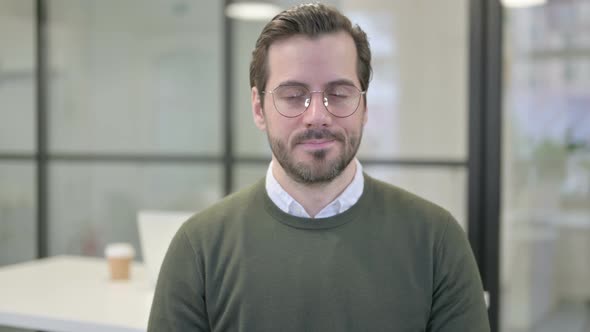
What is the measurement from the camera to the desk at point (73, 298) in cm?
202

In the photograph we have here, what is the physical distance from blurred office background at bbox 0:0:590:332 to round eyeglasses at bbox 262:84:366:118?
180 cm

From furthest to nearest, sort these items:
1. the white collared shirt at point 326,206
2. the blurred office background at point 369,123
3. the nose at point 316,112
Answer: the blurred office background at point 369,123 < the white collared shirt at point 326,206 < the nose at point 316,112

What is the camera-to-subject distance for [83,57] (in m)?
3.97

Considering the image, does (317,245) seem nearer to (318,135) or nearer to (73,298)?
(318,135)

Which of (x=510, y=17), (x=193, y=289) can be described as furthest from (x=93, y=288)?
(x=510, y=17)

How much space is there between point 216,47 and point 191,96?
0.95 feet

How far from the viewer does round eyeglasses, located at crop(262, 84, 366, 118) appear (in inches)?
55.4

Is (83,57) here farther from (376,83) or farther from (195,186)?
(376,83)

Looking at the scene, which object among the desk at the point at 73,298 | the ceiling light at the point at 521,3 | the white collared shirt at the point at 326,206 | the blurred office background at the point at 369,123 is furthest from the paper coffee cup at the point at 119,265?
the ceiling light at the point at 521,3

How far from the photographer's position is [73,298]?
230 cm

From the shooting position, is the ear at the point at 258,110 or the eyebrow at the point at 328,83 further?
the ear at the point at 258,110

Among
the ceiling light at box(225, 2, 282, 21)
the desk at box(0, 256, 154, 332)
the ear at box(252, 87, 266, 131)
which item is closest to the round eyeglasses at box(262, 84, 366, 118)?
the ear at box(252, 87, 266, 131)

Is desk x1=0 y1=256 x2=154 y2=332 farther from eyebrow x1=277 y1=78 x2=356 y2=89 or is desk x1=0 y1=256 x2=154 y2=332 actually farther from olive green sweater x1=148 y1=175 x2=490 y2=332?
eyebrow x1=277 y1=78 x2=356 y2=89

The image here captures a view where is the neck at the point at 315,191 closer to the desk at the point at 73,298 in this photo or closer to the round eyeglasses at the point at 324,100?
the round eyeglasses at the point at 324,100
